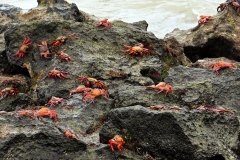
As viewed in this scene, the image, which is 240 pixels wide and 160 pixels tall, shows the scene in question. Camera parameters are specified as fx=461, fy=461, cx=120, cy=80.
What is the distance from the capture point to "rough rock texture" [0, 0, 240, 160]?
213 inches

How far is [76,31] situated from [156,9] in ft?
57.8

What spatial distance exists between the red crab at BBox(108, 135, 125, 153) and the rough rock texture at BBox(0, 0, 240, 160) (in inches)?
2.9

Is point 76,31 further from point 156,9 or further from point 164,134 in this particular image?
point 156,9

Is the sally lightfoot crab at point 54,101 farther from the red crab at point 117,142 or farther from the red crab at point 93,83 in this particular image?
the red crab at point 117,142

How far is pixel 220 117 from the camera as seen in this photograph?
5.86 metres

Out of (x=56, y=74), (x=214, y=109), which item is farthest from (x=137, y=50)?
(x=214, y=109)

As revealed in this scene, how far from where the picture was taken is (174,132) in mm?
5535

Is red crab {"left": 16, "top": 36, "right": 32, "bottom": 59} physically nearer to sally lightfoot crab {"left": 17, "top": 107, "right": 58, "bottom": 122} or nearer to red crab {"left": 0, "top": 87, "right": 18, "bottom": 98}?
red crab {"left": 0, "top": 87, "right": 18, "bottom": 98}

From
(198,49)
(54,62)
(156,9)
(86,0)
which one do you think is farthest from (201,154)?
(86,0)

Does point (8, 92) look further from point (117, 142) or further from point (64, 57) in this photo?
point (117, 142)

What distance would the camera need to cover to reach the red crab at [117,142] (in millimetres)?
5414

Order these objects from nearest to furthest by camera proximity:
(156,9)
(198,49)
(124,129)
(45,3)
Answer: (124,129)
(198,49)
(45,3)
(156,9)

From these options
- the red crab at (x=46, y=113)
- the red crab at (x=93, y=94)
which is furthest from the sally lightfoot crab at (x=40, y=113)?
the red crab at (x=93, y=94)

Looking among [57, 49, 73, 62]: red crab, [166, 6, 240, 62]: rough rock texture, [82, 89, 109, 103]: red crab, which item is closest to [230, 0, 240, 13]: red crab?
[166, 6, 240, 62]: rough rock texture
